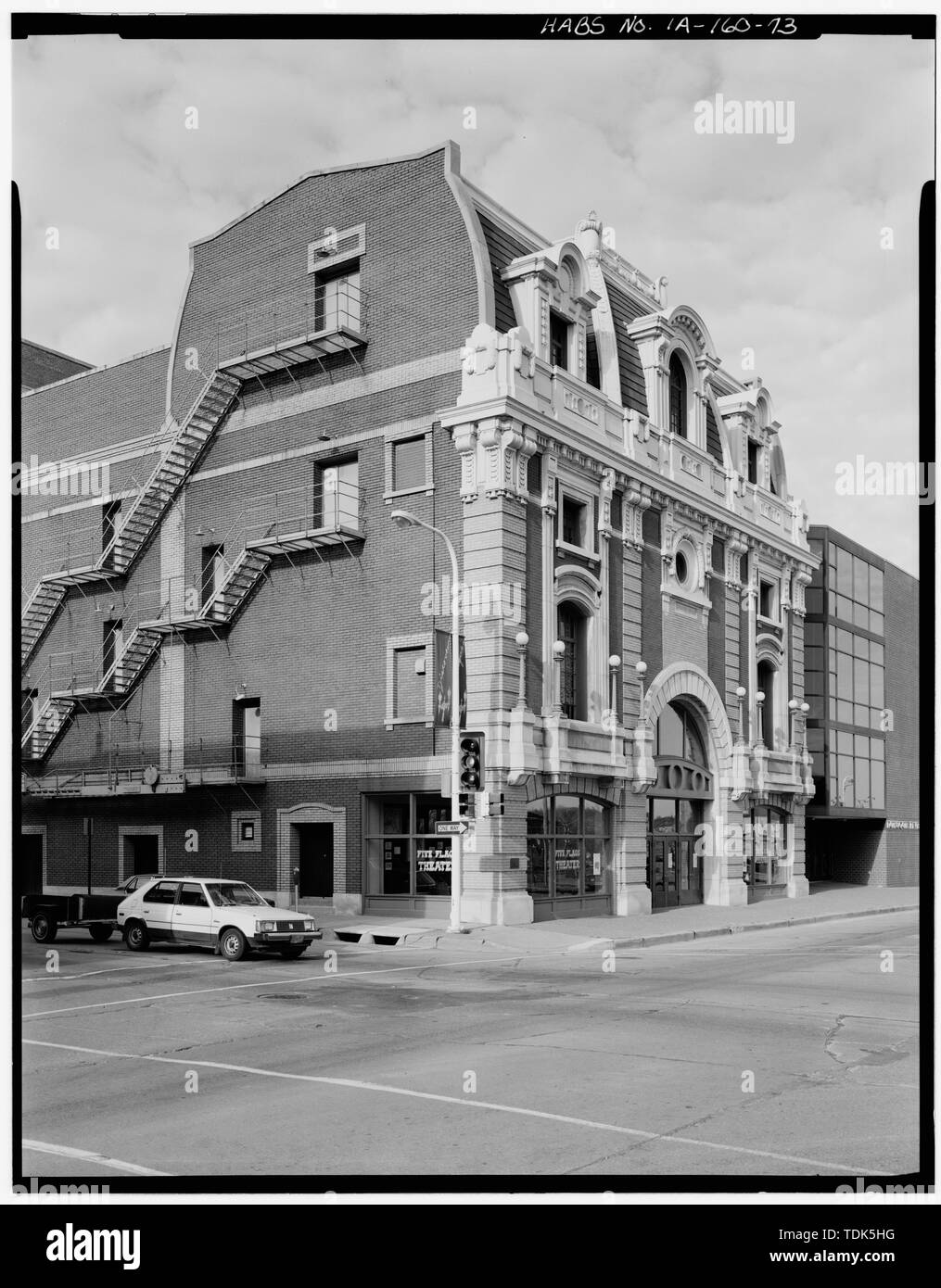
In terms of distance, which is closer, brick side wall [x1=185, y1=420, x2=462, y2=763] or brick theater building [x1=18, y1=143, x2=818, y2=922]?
brick theater building [x1=18, y1=143, x2=818, y2=922]

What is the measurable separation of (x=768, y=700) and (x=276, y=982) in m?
27.8

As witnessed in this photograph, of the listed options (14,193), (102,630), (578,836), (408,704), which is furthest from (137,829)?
(14,193)

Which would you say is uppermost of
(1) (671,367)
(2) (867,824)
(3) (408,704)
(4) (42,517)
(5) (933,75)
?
(1) (671,367)

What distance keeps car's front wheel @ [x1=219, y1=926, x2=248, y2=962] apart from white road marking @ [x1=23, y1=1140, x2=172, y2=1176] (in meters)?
13.8

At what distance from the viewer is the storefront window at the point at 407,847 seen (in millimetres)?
29234

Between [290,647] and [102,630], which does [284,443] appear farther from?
→ [102,630]

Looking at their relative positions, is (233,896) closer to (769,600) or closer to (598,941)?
(598,941)

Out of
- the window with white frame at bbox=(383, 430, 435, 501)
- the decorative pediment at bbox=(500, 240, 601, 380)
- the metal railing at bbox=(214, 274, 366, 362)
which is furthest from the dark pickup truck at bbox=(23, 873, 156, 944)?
the decorative pediment at bbox=(500, 240, 601, 380)

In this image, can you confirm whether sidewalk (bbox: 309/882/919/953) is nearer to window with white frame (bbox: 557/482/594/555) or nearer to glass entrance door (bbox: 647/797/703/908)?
glass entrance door (bbox: 647/797/703/908)

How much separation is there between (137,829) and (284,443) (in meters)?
10.9

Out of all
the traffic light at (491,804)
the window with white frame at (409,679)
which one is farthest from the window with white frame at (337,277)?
the traffic light at (491,804)

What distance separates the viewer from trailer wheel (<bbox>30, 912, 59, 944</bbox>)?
24.8 meters

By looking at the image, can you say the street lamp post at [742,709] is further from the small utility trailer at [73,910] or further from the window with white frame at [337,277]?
the small utility trailer at [73,910]

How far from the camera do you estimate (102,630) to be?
35062mm
